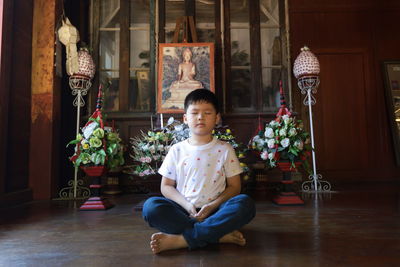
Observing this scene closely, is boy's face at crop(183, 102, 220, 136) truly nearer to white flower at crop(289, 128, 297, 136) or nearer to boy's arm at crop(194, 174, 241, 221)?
boy's arm at crop(194, 174, 241, 221)

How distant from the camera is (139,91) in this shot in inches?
145

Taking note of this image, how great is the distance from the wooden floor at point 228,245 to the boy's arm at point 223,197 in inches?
6.3

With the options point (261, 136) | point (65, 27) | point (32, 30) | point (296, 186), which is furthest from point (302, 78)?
point (32, 30)

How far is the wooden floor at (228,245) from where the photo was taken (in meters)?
1.11

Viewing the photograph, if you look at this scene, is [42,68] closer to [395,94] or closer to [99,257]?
[99,257]

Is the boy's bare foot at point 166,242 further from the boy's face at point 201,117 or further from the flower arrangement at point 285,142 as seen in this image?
Result: the flower arrangement at point 285,142

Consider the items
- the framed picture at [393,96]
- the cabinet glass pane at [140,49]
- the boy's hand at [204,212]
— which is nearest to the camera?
the boy's hand at [204,212]

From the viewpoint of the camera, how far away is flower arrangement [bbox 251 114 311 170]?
2363 millimetres

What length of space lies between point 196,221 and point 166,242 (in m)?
0.16

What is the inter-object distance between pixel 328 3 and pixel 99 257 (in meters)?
4.67

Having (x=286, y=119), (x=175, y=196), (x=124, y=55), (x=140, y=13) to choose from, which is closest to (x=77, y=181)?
(x=124, y=55)

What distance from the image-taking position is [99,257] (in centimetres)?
116

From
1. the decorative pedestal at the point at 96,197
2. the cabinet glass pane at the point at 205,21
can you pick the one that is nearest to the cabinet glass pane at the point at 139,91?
the cabinet glass pane at the point at 205,21

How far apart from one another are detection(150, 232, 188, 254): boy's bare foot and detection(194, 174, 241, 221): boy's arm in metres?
0.13
